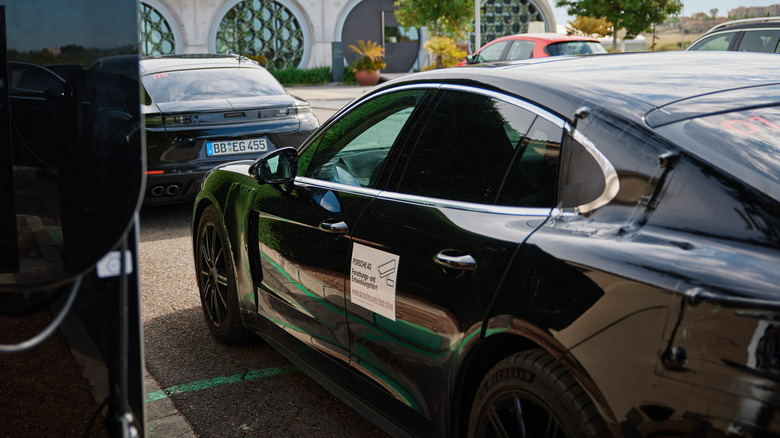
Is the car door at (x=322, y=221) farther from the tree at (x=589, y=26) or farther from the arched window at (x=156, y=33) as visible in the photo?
the arched window at (x=156, y=33)

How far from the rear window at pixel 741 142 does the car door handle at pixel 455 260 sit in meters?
0.65

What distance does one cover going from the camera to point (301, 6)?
40.4 m

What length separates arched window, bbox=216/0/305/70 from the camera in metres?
40.8

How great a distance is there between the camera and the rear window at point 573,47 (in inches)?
722

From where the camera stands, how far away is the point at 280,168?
3.80 meters

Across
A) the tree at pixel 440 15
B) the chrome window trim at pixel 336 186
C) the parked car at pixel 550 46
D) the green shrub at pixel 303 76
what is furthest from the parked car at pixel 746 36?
the green shrub at pixel 303 76

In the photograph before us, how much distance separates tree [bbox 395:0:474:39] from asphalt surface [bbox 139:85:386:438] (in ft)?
96.6

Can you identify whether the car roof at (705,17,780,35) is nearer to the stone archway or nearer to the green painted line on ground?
the green painted line on ground

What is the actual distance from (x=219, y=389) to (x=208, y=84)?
194 inches

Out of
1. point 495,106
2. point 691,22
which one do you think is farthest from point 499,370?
point 691,22

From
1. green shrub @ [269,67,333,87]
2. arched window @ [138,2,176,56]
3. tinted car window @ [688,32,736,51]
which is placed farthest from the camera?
arched window @ [138,2,176,56]

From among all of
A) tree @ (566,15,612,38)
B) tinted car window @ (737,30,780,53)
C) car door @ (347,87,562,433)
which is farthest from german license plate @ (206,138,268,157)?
tree @ (566,15,612,38)

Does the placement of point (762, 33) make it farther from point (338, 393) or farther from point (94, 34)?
point (94, 34)

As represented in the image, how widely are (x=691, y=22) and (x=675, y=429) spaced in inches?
2342
